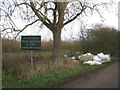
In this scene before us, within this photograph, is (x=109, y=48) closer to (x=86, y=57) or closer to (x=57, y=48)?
(x=86, y=57)

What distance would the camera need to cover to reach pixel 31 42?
7.31 meters

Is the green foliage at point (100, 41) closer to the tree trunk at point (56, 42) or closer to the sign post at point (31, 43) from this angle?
the tree trunk at point (56, 42)

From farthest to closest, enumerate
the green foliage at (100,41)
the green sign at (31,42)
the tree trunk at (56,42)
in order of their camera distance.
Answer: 1. the green foliage at (100,41)
2. the tree trunk at (56,42)
3. the green sign at (31,42)

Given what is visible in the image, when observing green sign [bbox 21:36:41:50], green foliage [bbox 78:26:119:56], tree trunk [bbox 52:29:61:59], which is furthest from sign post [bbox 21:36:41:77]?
green foliage [bbox 78:26:119:56]

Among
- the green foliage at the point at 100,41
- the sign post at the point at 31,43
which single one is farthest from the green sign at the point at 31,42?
the green foliage at the point at 100,41

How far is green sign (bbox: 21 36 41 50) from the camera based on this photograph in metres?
7.24

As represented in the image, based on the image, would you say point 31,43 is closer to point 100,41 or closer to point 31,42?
point 31,42

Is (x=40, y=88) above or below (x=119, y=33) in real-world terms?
below

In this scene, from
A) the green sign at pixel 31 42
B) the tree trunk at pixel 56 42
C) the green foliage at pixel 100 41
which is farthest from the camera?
the green foliage at pixel 100 41

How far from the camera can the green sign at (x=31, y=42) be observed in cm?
724

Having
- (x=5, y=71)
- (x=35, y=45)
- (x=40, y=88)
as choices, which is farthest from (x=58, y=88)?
(x=5, y=71)

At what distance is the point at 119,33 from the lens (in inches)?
827

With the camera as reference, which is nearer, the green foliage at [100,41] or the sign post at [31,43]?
the sign post at [31,43]

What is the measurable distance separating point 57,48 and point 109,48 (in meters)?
10.9
